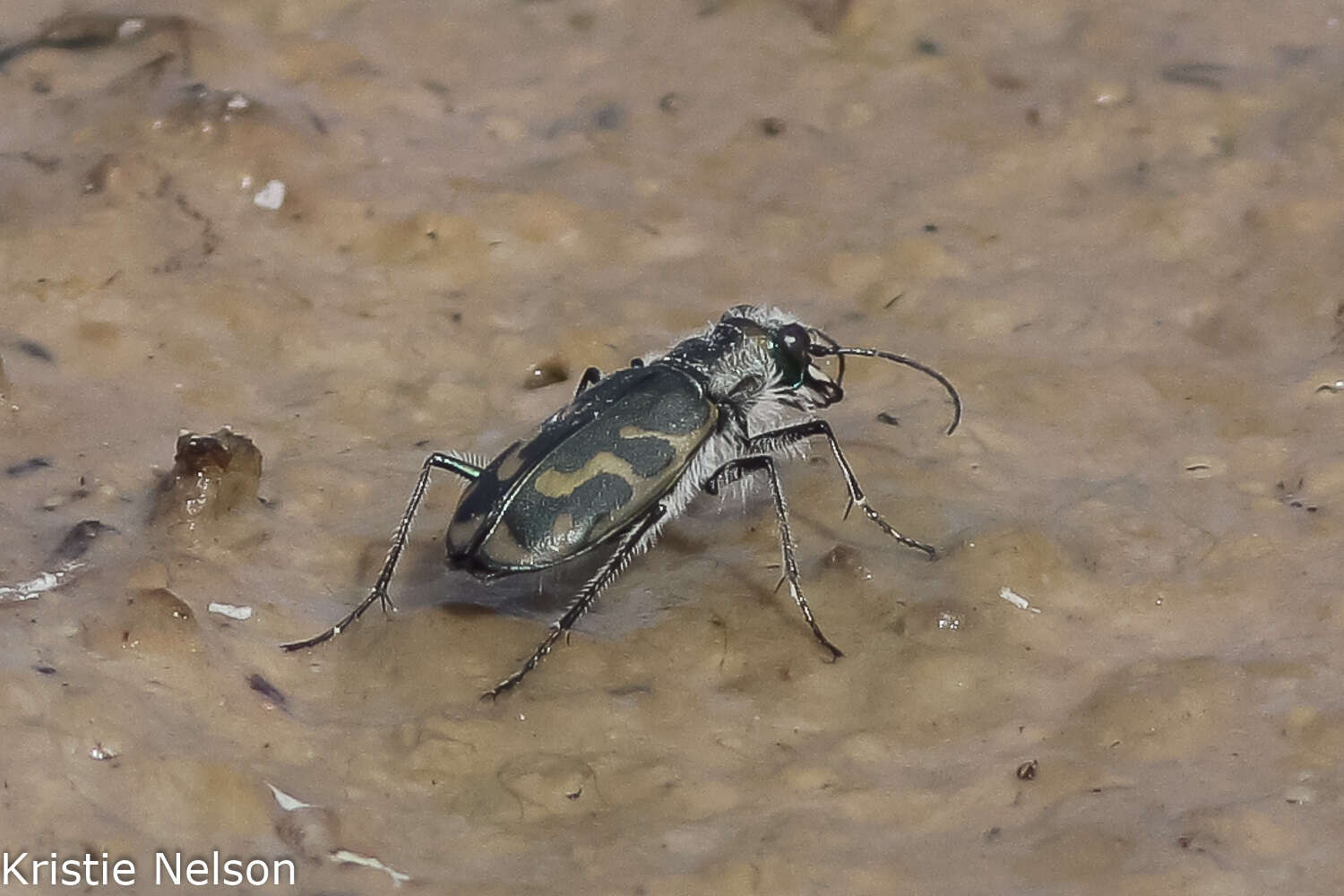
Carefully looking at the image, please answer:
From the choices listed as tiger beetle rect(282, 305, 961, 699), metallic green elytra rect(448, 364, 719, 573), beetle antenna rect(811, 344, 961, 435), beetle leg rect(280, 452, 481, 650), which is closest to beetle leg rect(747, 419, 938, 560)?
tiger beetle rect(282, 305, 961, 699)

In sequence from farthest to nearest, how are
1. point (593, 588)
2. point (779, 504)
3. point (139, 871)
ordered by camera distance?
point (779, 504), point (593, 588), point (139, 871)

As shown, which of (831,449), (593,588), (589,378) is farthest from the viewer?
(589,378)

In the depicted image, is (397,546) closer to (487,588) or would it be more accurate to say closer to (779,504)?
(487,588)

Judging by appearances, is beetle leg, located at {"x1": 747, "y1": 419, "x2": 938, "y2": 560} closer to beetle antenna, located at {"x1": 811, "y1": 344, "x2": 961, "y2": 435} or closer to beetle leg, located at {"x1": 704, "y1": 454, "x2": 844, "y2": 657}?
beetle leg, located at {"x1": 704, "y1": 454, "x2": 844, "y2": 657}

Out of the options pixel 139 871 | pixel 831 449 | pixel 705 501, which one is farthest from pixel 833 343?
pixel 139 871

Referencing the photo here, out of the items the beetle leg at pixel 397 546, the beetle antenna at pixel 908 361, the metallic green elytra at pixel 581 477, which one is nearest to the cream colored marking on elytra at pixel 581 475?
the metallic green elytra at pixel 581 477

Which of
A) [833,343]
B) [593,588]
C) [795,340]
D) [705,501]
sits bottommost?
[705,501]
